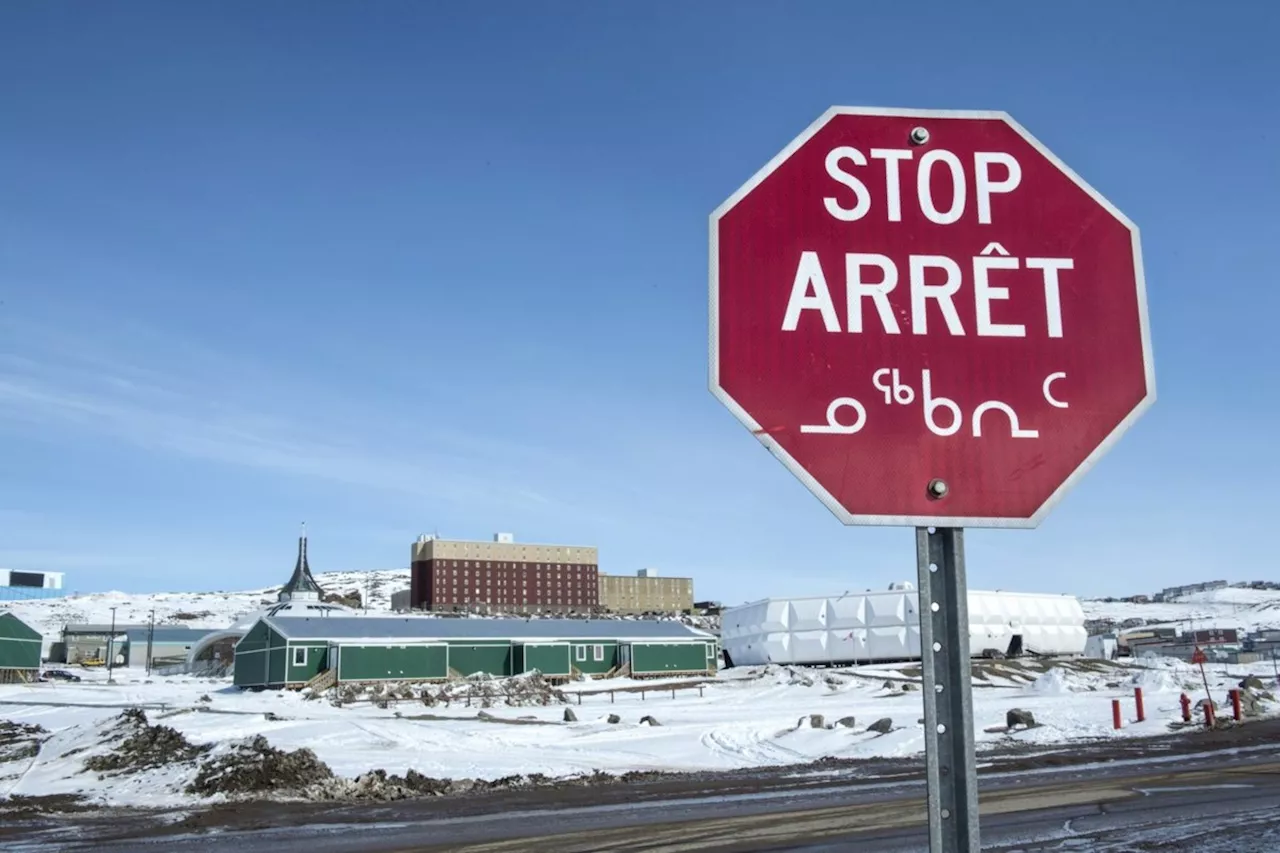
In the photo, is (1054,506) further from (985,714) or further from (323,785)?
(985,714)

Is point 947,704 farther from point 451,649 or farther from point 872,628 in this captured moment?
point 872,628

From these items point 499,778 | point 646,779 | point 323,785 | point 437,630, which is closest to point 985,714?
point 646,779

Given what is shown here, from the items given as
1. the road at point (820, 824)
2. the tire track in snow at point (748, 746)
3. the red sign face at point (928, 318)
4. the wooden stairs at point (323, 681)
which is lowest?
the wooden stairs at point (323, 681)

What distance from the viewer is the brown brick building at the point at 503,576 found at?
15100 cm

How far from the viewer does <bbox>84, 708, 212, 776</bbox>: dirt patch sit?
2339cm

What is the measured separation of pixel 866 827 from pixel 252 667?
5524 centimetres

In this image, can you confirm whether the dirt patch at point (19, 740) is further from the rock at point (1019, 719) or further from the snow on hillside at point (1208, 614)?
the snow on hillside at point (1208, 614)

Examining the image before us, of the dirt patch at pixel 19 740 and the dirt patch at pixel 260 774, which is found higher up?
the dirt patch at pixel 260 774

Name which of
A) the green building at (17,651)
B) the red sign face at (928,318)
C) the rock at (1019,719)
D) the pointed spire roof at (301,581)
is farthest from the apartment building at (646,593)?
the red sign face at (928,318)

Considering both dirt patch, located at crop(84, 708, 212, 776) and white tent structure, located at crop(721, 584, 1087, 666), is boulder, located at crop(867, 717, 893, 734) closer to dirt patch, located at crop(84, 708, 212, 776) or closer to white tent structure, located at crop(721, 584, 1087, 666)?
dirt patch, located at crop(84, 708, 212, 776)

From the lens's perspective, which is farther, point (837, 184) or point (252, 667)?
point (252, 667)

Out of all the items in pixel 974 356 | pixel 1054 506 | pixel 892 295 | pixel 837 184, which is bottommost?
pixel 1054 506

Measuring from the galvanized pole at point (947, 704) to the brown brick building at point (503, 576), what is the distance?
5830 inches

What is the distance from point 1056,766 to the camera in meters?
22.3
